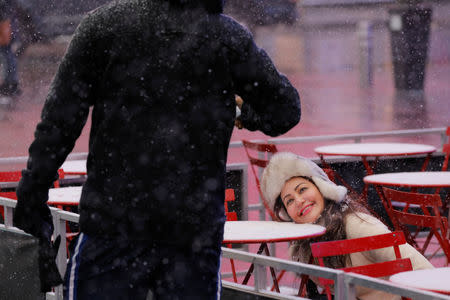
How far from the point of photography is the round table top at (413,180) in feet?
18.0

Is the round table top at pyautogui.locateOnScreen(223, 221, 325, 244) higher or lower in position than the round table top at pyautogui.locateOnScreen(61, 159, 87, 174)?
lower

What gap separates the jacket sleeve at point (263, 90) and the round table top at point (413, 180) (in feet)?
11.1

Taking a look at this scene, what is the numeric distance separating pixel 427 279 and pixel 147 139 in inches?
53.6

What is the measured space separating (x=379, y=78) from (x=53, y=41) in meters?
14.6

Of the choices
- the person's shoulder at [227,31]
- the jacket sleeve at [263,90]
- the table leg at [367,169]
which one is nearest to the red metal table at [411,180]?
the table leg at [367,169]

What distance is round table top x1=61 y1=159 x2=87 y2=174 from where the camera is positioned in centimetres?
616

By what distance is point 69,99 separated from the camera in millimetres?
2092

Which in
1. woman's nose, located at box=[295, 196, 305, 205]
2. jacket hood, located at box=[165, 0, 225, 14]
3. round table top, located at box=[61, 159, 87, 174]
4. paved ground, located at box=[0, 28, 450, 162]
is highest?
paved ground, located at box=[0, 28, 450, 162]

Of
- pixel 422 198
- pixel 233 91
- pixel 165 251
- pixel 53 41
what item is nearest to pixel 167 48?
pixel 233 91

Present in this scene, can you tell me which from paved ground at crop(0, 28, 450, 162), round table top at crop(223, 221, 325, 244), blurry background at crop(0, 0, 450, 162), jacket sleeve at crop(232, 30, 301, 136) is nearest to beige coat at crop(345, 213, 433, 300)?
round table top at crop(223, 221, 325, 244)

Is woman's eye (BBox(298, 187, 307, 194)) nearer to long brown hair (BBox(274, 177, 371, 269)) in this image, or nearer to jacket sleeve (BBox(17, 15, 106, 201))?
long brown hair (BBox(274, 177, 371, 269))

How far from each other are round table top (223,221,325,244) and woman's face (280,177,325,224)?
0.06 m

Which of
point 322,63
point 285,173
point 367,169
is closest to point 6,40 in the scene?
point 322,63

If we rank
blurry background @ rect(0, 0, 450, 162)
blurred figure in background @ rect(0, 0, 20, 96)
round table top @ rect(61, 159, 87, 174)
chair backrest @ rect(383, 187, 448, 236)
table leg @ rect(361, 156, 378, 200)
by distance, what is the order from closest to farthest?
chair backrest @ rect(383, 187, 448, 236) < round table top @ rect(61, 159, 87, 174) < table leg @ rect(361, 156, 378, 200) < blurred figure in background @ rect(0, 0, 20, 96) < blurry background @ rect(0, 0, 450, 162)
